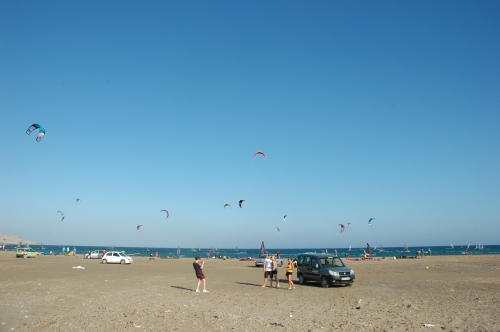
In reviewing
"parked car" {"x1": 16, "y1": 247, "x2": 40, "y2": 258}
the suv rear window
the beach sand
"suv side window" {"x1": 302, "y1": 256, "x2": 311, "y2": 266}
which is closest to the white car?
"parked car" {"x1": 16, "y1": 247, "x2": 40, "y2": 258}

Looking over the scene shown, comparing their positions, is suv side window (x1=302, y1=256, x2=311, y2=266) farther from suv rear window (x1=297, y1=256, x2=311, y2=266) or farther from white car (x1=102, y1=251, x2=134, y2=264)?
white car (x1=102, y1=251, x2=134, y2=264)

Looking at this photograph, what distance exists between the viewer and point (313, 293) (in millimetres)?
A: 17047

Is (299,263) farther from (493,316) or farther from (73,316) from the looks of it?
(73,316)

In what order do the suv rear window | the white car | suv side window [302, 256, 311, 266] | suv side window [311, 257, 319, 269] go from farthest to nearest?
the white car, the suv rear window, suv side window [302, 256, 311, 266], suv side window [311, 257, 319, 269]

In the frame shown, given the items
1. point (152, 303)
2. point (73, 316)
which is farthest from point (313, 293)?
point (73, 316)

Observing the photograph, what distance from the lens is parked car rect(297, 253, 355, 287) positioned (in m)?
19.0

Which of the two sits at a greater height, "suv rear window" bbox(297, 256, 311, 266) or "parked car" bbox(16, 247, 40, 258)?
"suv rear window" bbox(297, 256, 311, 266)

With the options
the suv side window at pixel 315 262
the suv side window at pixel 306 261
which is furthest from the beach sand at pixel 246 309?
the suv side window at pixel 306 261

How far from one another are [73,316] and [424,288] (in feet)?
50.2

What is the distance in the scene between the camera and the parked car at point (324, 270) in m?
19.0

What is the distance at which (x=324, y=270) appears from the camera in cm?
1934

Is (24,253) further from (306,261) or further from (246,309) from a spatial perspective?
(246,309)

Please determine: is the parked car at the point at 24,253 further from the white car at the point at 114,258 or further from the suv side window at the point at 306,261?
the suv side window at the point at 306,261

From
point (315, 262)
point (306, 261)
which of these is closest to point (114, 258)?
point (306, 261)
